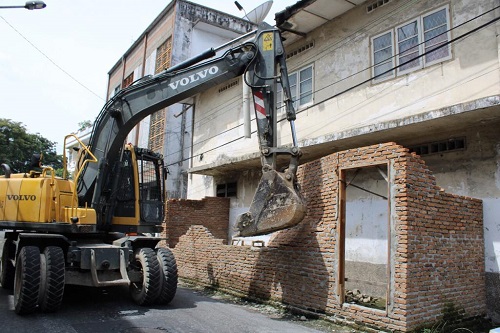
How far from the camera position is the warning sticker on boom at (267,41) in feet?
26.0

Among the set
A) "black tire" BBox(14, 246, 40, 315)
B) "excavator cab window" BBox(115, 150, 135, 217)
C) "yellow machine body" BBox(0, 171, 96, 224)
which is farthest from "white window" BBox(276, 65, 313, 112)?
"black tire" BBox(14, 246, 40, 315)

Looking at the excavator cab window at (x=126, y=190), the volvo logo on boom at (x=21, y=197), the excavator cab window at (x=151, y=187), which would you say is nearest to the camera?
the volvo logo on boom at (x=21, y=197)

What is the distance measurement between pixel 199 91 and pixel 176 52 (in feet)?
41.9

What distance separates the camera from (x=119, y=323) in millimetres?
6379

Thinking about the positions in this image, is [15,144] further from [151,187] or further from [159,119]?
[151,187]

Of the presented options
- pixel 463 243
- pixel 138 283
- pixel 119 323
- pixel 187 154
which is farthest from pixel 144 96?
pixel 187 154

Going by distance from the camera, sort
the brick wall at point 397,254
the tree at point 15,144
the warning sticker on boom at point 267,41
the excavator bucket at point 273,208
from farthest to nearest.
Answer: the tree at point 15,144 < the warning sticker on boom at point 267,41 < the excavator bucket at point 273,208 < the brick wall at point 397,254

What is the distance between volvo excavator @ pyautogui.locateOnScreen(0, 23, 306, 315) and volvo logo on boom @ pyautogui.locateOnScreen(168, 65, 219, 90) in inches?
0.8

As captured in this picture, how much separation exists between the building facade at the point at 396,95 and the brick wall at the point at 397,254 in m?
0.46

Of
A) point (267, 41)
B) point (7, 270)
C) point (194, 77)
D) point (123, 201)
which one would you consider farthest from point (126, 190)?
point (267, 41)

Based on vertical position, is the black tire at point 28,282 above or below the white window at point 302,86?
below

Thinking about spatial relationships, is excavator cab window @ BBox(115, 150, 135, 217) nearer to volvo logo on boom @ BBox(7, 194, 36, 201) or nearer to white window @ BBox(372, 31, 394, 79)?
volvo logo on boom @ BBox(7, 194, 36, 201)

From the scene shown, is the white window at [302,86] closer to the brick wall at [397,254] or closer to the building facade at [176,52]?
the brick wall at [397,254]

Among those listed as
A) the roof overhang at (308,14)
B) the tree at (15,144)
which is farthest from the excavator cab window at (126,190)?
the tree at (15,144)
